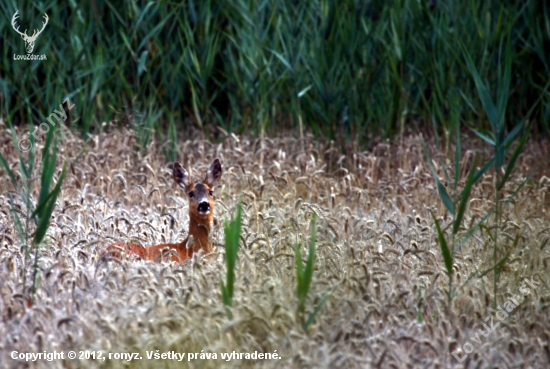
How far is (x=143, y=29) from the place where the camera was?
28.1 ft

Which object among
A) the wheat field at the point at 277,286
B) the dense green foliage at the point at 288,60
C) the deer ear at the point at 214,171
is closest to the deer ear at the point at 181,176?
the deer ear at the point at 214,171

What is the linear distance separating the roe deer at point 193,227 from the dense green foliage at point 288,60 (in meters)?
2.17

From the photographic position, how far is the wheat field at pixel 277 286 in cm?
364

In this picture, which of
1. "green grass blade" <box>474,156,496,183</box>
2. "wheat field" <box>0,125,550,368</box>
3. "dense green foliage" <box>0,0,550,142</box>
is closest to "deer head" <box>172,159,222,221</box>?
"wheat field" <box>0,125,550,368</box>

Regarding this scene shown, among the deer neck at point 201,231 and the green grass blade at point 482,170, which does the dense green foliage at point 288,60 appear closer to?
the deer neck at point 201,231

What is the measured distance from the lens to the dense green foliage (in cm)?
804

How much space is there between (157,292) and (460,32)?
17.1ft

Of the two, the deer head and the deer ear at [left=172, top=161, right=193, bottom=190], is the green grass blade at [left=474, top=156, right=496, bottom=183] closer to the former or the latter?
the deer head

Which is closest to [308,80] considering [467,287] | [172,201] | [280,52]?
[280,52]

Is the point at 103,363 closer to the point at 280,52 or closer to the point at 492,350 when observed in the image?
the point at 492,350

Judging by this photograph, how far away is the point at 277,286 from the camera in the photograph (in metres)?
4.24

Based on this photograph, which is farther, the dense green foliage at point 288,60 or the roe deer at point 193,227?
the dense green foliage at point 288,60

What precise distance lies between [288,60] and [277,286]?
4.45m

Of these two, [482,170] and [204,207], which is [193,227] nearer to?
[204,207]
